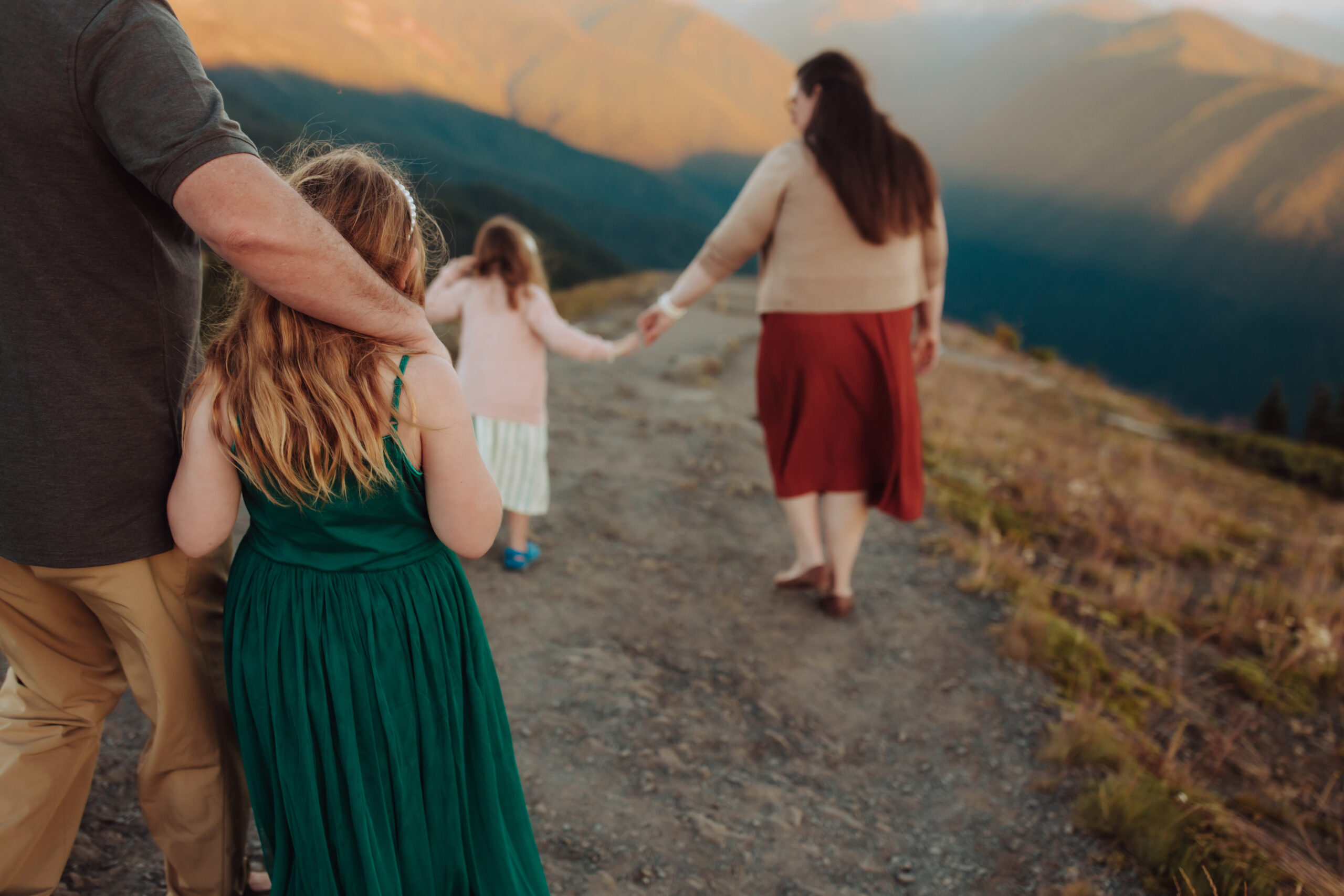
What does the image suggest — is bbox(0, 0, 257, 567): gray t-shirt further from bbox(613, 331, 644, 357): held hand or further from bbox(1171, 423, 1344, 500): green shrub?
bbox(1171, 423, 1344, 500): green shrub

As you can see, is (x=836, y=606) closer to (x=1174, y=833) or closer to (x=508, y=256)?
(x=1174, y=833)

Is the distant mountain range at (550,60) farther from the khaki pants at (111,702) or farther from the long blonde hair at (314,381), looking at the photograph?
the khaki pants at (111,702)

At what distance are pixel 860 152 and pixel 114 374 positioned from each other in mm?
2497

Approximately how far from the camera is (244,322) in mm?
1235

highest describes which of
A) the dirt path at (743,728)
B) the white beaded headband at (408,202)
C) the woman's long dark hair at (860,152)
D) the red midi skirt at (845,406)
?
the woman's long dark hair at (860,152)

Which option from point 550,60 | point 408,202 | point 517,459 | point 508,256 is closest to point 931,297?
point 508,256

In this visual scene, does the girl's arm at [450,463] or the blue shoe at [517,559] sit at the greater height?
the girl's arm at [450,463]

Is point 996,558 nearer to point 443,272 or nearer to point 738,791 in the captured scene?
point 738,791

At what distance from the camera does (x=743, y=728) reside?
2627mm

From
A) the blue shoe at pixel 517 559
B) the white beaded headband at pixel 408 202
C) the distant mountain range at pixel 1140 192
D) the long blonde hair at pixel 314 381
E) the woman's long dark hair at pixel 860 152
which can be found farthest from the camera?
the distant mountain range at pixel 1140 192

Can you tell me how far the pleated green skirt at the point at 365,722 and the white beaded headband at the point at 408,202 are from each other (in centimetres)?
60

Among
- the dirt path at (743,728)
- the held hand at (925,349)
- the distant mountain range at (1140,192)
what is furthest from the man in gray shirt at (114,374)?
the distant mountain range at (1140,192)

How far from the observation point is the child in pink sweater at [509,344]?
10.5ft

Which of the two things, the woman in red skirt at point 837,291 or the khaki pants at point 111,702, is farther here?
the woman in red skirt at point 837,291
